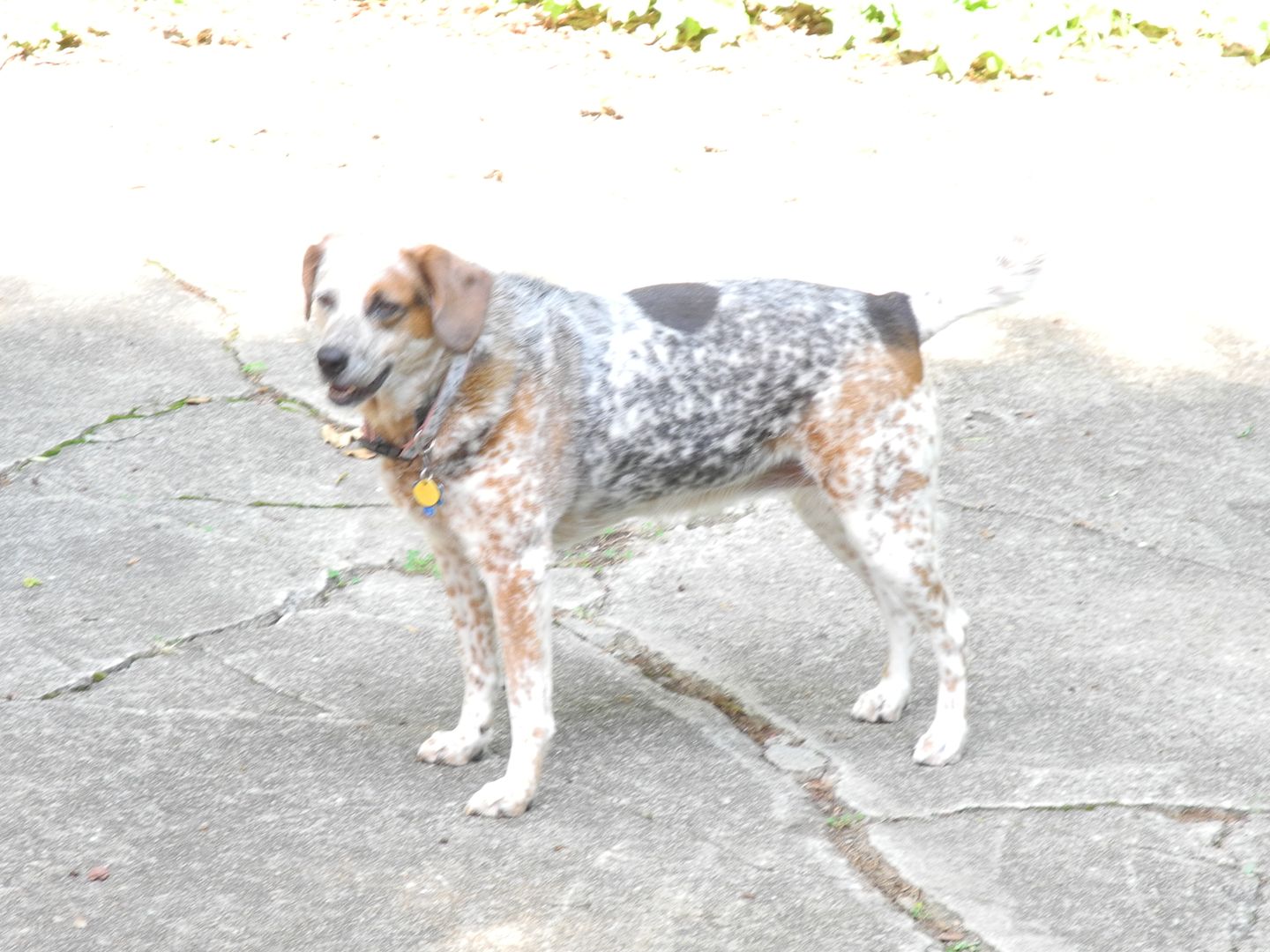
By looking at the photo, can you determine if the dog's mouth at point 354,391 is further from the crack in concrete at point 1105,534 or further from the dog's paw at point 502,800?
the crack in concrete at point 1105,534

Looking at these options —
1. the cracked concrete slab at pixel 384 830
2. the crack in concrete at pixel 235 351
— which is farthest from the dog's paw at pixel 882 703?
the crack in concrete at pixel 235 351

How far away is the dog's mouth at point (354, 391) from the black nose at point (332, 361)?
4 centimetres

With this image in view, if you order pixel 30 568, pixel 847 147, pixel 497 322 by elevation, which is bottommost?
pixel 30 568

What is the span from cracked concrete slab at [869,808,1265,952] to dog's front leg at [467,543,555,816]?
0.88 meters

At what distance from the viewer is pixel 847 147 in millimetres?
9008

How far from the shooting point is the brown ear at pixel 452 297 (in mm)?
3672

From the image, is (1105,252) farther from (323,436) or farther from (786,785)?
(786,785)

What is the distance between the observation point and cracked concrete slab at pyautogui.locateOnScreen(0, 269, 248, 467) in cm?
615

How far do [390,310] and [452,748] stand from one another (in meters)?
1.22

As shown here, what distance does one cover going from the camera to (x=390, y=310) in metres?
3.68

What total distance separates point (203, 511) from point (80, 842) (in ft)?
6.64

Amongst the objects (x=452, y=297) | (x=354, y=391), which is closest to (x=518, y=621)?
(x=354, y=391)

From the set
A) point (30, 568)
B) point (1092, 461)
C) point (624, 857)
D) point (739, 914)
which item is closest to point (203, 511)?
point (30, 568)

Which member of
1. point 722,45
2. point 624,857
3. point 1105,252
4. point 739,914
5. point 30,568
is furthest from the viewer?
point 722,45
